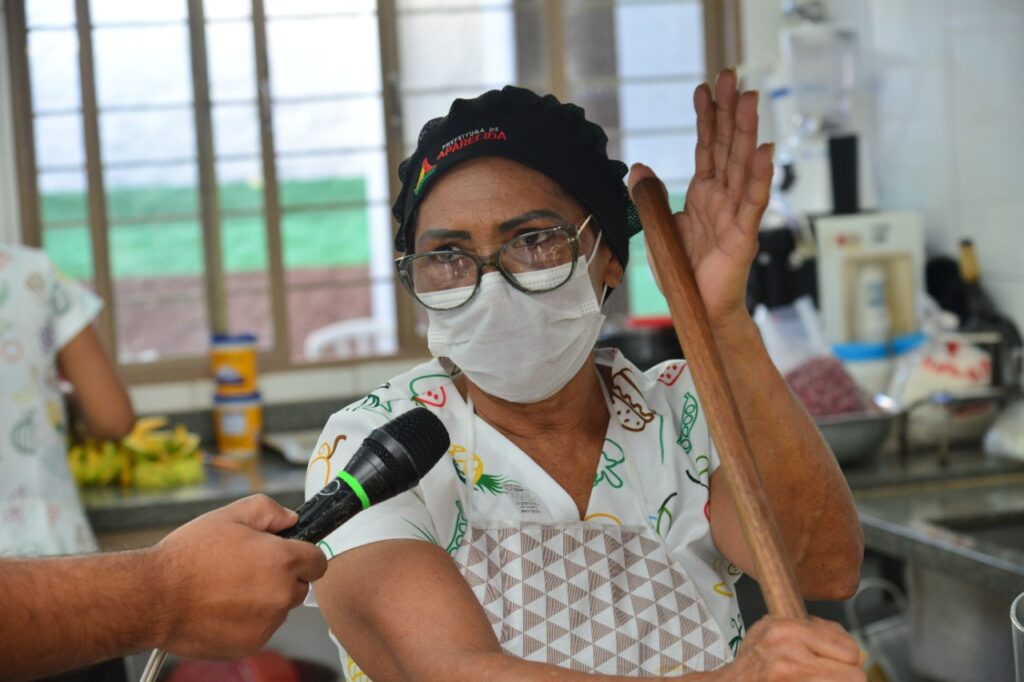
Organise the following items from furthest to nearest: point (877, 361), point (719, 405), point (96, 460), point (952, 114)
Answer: point (952, 114) < point (877, 361) < point (96, 460) < point (719, 405)

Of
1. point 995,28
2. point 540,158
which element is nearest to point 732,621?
point 540,158

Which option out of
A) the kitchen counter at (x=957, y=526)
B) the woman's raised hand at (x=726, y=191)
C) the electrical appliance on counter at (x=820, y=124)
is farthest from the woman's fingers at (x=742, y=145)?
the electrical appliance on counter at (x=820, y=124)

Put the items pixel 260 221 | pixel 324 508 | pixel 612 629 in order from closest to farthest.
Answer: pixel 324 508 < pixel 612 629 < pixel 260 221

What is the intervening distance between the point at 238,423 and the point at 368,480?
248 cm

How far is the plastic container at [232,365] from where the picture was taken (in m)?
3.24

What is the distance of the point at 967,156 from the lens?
313 cm

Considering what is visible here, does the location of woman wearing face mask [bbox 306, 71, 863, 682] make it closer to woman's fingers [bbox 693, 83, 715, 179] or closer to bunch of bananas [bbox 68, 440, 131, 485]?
woman's fingers [bbox 693, 83, 715, 179]

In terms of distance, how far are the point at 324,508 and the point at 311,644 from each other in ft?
5.36

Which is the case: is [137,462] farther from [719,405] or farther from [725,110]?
[719,405]

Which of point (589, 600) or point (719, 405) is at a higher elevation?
point (719, 405)

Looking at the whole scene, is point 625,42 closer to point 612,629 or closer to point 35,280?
point 35,280

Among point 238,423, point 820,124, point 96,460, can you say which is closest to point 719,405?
point 96,460

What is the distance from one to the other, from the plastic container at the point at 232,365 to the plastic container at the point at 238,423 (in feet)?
0.06

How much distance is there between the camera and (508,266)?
3.87 feet
